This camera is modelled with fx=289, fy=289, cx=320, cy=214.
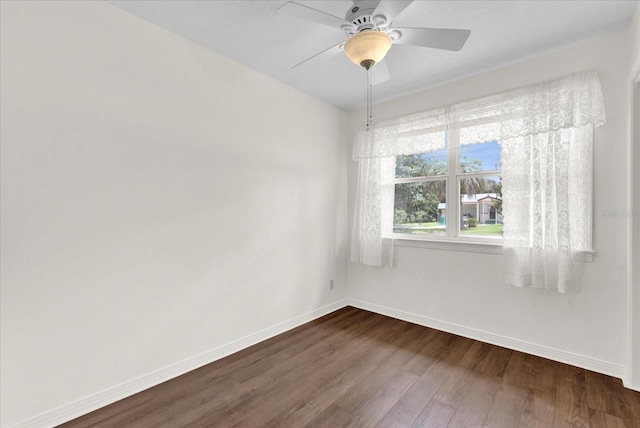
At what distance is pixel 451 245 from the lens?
2.98 metres

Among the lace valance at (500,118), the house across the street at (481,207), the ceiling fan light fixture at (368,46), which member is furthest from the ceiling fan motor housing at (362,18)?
the house across the street at (481,207)

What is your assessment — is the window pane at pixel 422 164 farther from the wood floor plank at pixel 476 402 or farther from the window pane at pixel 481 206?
the wood floor plank at pixel 476 402

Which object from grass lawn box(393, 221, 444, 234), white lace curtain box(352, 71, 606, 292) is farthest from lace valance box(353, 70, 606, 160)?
grass lawn box(393, 221, 444, 234)

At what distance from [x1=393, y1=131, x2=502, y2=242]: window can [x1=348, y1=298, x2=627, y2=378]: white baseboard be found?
2.97 ft

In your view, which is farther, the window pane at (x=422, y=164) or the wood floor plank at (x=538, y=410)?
the window pane at (x=422, y=164)

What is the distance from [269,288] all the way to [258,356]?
63cm

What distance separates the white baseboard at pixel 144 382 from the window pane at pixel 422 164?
2.14m

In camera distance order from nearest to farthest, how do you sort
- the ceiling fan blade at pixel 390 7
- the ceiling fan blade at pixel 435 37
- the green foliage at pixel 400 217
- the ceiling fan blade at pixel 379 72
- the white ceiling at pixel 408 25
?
the ceiling fan blade at pixel 390 7
the ceiling fan blade at pixel 435 37
the white ceiling at pixel 408 25
the ceiling fan blade at pixel 379 72
the green foliage at pixel 400 217

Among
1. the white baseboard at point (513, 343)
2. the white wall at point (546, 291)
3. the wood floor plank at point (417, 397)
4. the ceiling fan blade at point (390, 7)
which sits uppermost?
the ceiling fan blade at point (390, 7)

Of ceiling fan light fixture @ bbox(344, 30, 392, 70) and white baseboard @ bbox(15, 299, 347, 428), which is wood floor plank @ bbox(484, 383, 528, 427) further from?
ceiling fan light fixture @ bbox(344, 30, 392, 70)

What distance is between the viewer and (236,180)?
2.61 meters

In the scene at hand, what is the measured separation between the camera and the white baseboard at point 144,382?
5.53ft

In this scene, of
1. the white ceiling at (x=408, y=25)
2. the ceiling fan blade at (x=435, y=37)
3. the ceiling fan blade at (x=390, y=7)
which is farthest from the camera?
the white ceiling at (x=408, y=25)

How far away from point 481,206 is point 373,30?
1999mm
